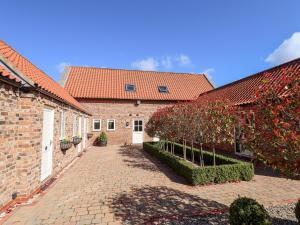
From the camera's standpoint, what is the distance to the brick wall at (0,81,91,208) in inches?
195

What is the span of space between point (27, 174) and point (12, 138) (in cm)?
106

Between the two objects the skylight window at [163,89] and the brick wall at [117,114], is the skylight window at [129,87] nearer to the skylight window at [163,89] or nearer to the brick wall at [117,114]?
the brick wall at [117,114]

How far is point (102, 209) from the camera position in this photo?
5164mm

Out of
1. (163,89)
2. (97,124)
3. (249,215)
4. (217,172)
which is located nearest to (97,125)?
(97,124)

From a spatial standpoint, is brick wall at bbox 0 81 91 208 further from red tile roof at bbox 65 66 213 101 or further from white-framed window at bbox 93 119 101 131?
red tile roof at bbox 65 66 213 101

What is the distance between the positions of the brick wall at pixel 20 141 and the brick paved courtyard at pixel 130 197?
2.09ft

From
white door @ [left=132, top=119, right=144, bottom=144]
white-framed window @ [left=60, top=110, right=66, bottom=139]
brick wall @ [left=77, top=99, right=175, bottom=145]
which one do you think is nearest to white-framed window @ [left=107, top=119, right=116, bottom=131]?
brick wall @ [left=77, top=99, right=175, bottom=145]

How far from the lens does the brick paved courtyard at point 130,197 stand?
15.7ft

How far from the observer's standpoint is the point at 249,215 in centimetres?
351

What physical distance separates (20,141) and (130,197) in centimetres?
341

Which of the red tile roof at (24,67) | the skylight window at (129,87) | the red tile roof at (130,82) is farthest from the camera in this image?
the skylight window at (129,87)

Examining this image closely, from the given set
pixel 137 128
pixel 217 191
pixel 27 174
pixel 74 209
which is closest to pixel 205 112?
pixel 217 191

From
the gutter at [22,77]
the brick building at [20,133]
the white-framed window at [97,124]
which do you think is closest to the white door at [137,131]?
the white-framed window at [97,124]

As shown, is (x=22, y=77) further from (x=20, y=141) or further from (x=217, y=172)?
(x=217, y=172)
